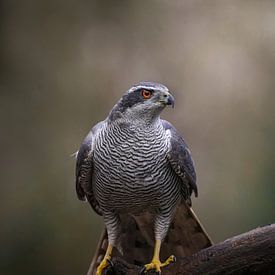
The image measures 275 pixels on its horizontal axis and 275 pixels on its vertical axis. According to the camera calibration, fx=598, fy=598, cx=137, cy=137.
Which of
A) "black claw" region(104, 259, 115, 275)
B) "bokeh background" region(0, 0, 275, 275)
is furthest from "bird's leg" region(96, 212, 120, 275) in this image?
"bokeh background" region(0, 0, 275, 275)

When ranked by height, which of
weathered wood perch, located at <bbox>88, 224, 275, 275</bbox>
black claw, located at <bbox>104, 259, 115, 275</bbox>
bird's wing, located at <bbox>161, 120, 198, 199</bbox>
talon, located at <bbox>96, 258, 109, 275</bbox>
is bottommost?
talon, located at <bbox>96, 258, 109, 275</bbox>

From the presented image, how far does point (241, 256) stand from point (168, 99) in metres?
1.13

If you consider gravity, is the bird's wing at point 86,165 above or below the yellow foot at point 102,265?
above

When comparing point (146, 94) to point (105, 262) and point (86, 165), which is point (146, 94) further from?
point (105, 262)

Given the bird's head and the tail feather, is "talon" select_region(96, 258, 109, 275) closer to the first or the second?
the tail feather

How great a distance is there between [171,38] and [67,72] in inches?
48.1

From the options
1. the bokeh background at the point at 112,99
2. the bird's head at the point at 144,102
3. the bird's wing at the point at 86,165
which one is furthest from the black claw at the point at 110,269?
the bokeh background at the point at 112,99

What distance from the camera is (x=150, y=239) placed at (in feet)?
16.2

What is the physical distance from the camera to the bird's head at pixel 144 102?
4.07 meters

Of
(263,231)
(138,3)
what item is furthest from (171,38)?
(263,231)

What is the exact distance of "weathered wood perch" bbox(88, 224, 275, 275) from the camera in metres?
3.64

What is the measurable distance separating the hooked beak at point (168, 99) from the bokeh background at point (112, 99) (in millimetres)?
2350

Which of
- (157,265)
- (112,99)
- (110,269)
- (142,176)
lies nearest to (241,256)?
(157,265)

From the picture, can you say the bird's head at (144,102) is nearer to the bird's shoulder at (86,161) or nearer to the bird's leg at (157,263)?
the bird's shoulder at (86,161)
